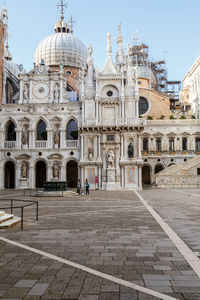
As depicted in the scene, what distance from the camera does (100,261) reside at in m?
5.88

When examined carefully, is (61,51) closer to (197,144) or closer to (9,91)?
(9,91)

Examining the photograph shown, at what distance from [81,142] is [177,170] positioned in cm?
1176

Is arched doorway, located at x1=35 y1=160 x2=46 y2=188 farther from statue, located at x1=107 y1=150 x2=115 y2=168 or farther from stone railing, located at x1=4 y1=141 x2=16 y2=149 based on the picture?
statue, located at x1=107 y1=150 x2=115 y2=168

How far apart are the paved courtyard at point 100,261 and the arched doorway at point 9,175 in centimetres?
3237

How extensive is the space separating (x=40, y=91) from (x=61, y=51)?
16.8 m

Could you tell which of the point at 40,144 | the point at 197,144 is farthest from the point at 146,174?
the point at 40,144

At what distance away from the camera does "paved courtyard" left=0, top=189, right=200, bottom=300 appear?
440 cm

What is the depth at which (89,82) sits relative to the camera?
1523 inches

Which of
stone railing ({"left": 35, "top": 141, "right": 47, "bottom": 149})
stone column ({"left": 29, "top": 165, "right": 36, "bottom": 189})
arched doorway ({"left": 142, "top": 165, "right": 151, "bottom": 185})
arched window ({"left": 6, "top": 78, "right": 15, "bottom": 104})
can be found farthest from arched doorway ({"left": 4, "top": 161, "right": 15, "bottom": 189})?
arched doorway ({"left": 142, "top": 165, "right": 151, "bottom": 185})

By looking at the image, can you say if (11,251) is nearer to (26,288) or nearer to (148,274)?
(26,288)

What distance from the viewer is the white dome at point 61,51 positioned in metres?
53.7

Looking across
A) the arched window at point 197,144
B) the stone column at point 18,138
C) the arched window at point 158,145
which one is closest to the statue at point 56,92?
the stone column at point 18,138

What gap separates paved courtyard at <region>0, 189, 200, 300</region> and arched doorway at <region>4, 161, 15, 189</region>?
32370 millimetres

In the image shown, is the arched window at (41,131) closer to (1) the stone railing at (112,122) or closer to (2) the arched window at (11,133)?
(2) the arched window at (11,133)
